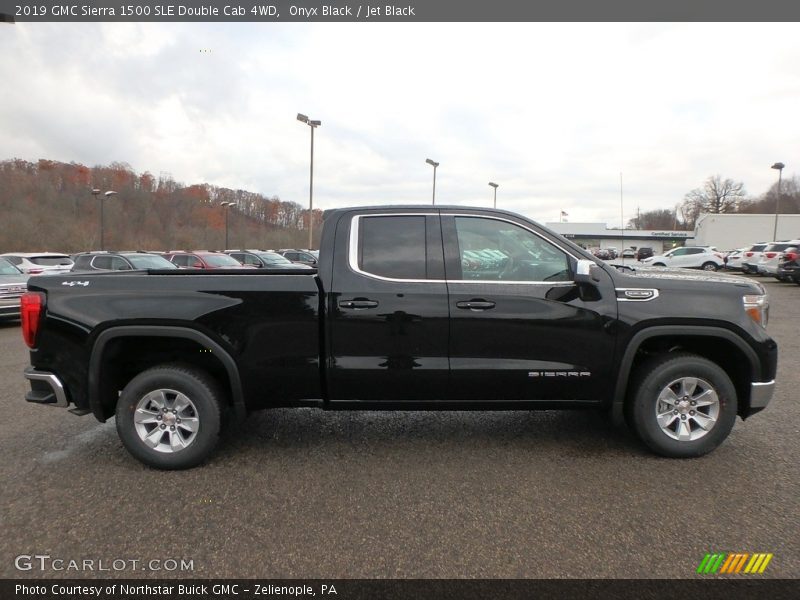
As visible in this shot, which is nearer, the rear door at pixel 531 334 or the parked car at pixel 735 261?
the rear door at pixel 531 334

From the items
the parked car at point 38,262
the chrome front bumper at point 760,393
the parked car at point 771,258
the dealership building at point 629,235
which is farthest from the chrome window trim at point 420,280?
the dealership building at point 629,235

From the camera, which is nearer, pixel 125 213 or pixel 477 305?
pixel 477 305

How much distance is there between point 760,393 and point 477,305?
224 centimetres

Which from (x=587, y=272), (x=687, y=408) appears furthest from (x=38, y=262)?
(x=687, y=408)

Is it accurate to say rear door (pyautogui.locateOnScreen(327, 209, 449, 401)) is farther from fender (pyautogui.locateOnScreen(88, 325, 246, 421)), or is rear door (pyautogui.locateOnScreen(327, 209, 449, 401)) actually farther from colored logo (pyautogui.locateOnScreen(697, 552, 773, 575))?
colored logo (pyautogui.locateOnScreen(697, 552, 773, 575))

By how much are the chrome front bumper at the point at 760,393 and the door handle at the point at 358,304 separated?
9.56 feet

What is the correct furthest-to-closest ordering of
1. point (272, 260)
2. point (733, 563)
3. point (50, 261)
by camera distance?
point (272, 260) → point (50, 261) → point (733, 563)

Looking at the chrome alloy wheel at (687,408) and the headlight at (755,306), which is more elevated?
the headlight at (755,306)

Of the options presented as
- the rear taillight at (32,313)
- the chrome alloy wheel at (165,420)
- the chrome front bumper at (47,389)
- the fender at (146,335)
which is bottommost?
the chrome alloy wheel at (165,420)

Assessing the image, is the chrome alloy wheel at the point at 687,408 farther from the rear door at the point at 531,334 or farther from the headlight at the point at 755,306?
the headlight at the point at 755,306

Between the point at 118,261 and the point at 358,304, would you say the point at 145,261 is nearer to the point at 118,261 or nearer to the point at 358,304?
the point at 118,261

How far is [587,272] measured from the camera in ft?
11.7

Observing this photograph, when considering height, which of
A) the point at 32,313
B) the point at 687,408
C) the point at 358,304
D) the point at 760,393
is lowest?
the point at 687,408

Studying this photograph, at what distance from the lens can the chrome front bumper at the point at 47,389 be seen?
3.67 meters
